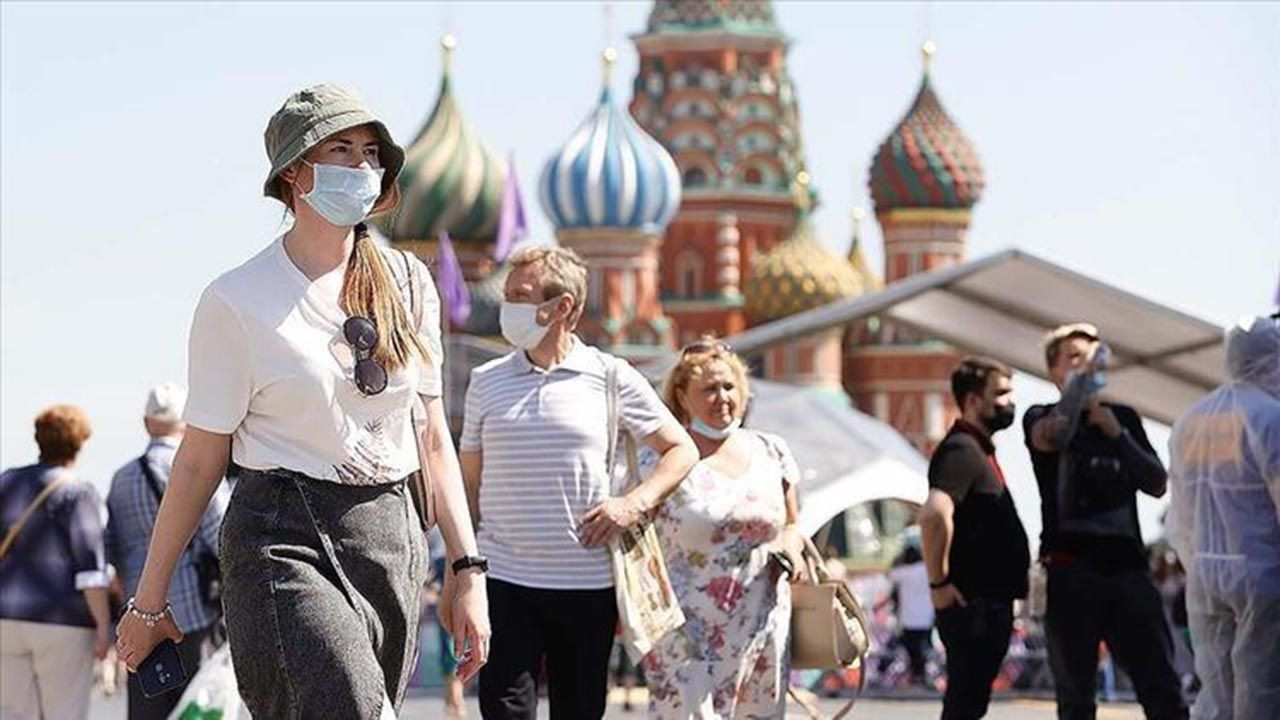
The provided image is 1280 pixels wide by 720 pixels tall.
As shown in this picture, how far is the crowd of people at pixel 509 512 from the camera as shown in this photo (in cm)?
561

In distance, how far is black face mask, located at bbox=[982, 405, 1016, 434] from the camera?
1014 centimetres

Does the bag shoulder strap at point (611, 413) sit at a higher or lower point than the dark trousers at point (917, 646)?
higher

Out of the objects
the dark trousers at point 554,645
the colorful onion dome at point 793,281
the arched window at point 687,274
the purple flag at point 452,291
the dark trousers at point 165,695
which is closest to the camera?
the dark trousers at point 554,645

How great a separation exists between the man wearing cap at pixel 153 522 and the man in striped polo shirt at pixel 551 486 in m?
1.52

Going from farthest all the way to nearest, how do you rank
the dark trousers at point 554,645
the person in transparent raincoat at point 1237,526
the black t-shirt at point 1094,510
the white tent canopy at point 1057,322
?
the white tent canopy at point 1057,322, the black t-shirt at point 1094,510, the person in transparent raincoat at point 1237,526, the dark trousers at point 554,645

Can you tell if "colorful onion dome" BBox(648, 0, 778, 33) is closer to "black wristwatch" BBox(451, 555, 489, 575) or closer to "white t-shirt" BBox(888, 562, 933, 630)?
"white t-shirt" BBox(888, 562, 933, 630)

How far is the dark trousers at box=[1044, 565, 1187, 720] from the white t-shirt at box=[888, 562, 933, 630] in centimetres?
1546

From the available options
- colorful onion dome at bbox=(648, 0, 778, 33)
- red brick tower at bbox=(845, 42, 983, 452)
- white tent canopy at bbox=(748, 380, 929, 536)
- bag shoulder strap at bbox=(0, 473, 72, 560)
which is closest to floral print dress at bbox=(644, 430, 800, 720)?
bag shoulder strap at bbox=(0, 473, 72, 560)

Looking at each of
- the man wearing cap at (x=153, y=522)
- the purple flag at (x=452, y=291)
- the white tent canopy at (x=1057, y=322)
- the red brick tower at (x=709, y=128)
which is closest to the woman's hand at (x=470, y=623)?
the man wearing cap at (x=153, y=522)

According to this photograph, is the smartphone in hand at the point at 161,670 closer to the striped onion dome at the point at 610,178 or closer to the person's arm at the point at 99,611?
the person's arm at the point at 99,611

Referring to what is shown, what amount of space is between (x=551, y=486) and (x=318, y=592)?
289 cm

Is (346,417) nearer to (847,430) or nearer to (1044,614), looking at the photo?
(1044,614)

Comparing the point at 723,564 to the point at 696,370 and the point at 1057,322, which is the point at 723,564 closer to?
the point at 696,370

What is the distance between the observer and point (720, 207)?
86.4 m
